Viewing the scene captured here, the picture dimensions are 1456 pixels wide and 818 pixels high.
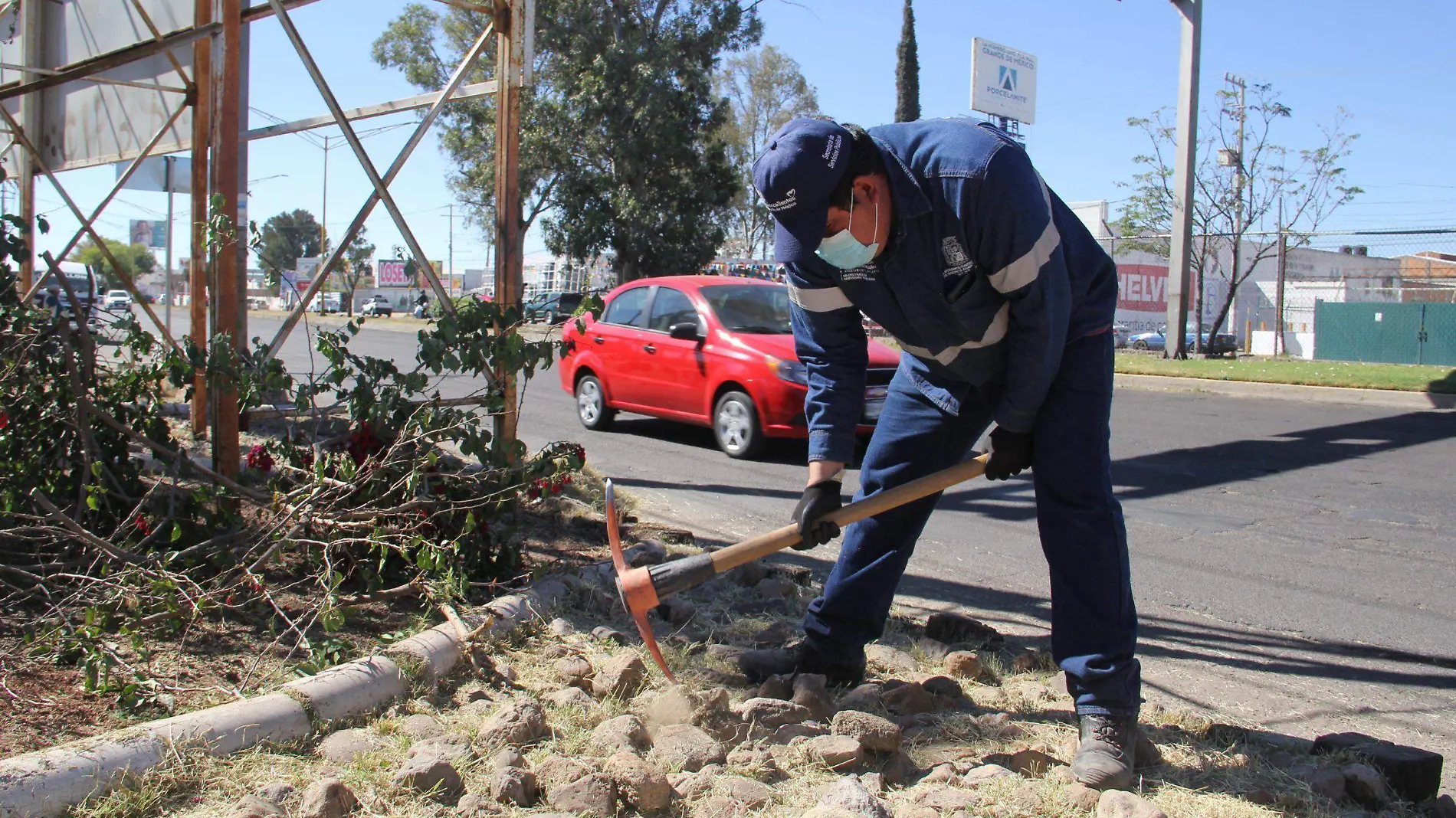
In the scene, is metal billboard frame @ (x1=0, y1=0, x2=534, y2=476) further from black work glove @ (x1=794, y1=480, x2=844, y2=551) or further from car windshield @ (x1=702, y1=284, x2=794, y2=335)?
car windshield @ (x1=702, y1=284, x2=794, y2=335)

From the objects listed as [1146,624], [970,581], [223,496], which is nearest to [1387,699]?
[1146,624]

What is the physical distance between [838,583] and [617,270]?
2890cm

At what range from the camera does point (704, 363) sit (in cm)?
922

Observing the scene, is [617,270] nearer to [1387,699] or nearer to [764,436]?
[764,436]

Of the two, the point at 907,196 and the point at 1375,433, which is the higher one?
the point at 907,196

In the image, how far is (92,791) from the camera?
2.38 m

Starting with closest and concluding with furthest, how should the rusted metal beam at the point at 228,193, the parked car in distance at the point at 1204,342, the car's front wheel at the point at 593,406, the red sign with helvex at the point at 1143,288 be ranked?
1. the rusted metal beam at the point at 228,193
2. the car's front wheel at the point at 593,406
3. the parked car in distance at the point at 1204,342
4. the red sign with helvex at the point at 1143,288

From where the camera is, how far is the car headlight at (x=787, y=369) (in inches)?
338

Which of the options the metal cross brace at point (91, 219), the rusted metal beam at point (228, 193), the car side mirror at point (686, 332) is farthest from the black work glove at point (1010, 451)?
the car side mirror at point (686, 332)

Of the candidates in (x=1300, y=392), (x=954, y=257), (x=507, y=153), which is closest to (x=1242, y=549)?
(x=954, y=257)

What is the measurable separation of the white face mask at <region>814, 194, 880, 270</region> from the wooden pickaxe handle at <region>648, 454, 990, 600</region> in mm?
637

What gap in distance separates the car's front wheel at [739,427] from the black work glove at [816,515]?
5588mm

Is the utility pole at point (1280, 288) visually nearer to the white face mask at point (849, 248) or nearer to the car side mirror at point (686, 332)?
the car side mirror at point (686, 332)

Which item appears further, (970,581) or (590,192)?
(590,192)
